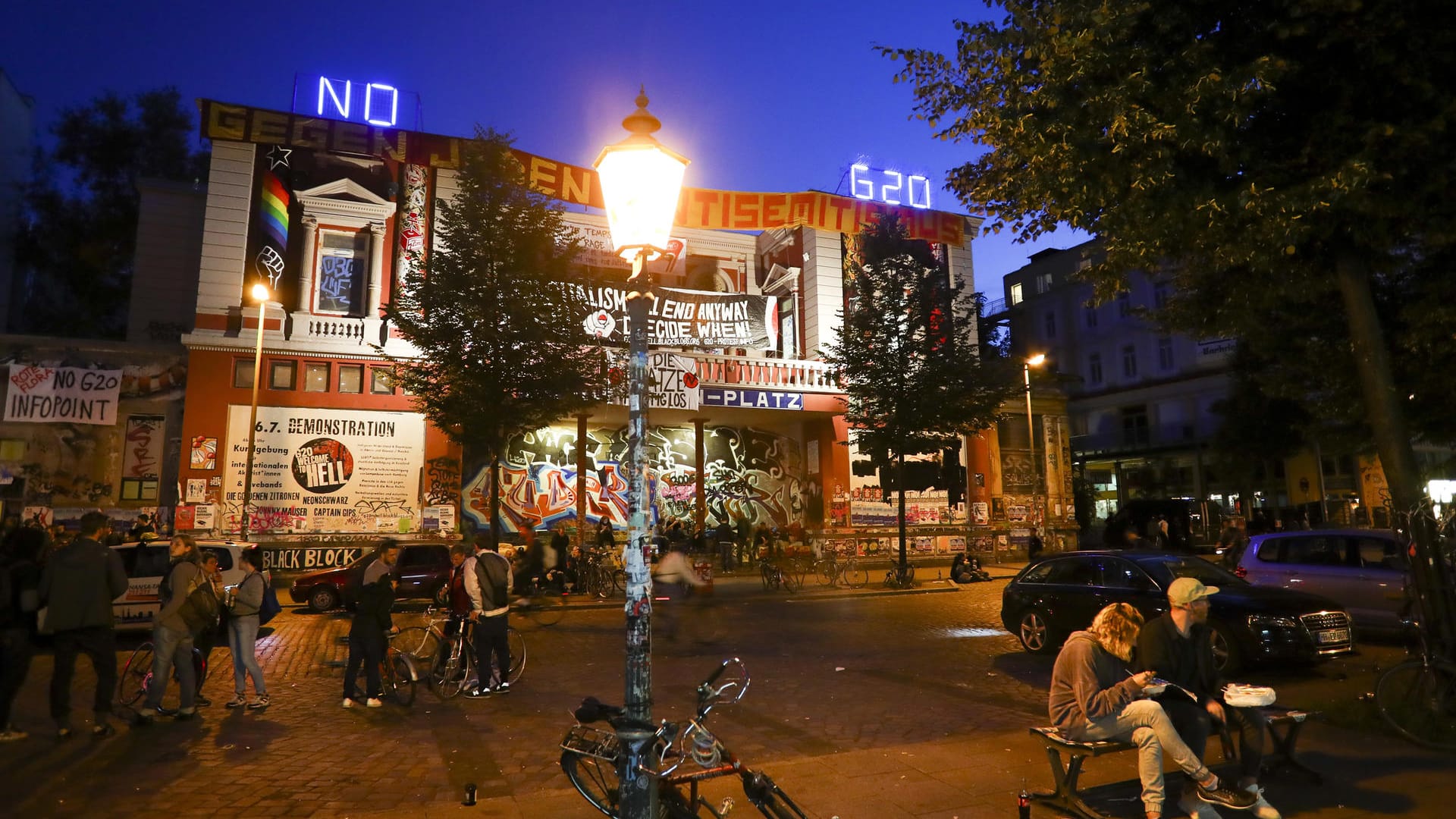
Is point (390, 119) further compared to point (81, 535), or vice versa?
point (390, 119)

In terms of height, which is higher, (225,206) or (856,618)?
(225,206)

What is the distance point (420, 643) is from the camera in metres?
10.8

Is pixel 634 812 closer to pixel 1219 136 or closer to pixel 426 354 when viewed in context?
pixel 1219 136

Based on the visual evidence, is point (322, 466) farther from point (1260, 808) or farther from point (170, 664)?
point (1260, 808)

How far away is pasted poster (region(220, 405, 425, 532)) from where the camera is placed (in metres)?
21.8

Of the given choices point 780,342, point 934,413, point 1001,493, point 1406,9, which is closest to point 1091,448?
point 1001,493

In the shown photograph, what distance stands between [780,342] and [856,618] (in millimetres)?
14781

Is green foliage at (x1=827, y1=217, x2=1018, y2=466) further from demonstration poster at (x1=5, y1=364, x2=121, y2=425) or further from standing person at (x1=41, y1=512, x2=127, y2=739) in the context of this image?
demonstration poster at (x1=5, y1=364, x2=121, y2=425)

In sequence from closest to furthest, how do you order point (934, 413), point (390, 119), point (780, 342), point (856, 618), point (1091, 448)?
point (856, 618) → point (934, 413) → point (390, 119) → point (780, 342) → point (1091, 448)

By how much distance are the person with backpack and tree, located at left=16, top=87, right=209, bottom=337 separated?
31435mm

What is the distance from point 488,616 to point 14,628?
4.09 meters

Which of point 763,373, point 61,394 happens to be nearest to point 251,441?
point 61,394

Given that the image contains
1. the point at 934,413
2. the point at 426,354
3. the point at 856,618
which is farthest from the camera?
the point at 934,413

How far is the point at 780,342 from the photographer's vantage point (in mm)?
29391
